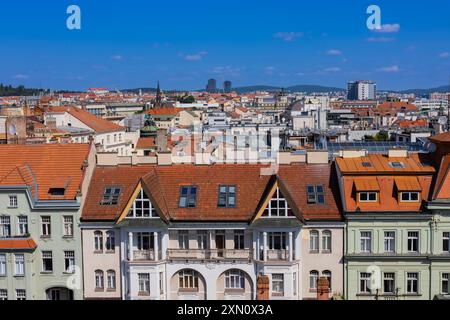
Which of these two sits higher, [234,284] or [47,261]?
[47,261]

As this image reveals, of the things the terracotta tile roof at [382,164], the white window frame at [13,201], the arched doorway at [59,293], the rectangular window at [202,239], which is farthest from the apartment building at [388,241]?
the white window frame at [13,201]

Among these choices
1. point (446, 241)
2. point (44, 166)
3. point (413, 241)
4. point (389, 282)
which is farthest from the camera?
A: point (44, 166)

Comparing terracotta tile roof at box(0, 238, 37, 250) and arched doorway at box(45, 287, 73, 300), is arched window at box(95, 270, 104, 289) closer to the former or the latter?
arched doorway at box(45, 287, 73, 300)

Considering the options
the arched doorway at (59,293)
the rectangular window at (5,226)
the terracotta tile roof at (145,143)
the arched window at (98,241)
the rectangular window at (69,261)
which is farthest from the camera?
the terracotta tile roof at (145,143)

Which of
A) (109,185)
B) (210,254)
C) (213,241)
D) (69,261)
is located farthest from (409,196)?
(69,261)

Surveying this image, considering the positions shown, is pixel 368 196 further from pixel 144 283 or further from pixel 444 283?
pixel 144 283

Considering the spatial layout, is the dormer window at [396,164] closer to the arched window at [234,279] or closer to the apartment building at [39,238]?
the arched window at [234,279]
